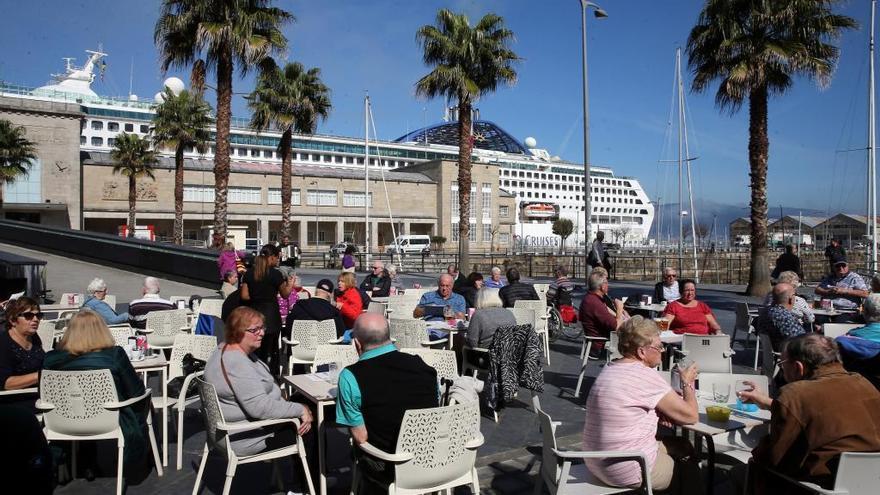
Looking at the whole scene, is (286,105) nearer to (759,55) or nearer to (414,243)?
(759,55)

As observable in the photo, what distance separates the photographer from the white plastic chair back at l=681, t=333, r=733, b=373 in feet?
19.4

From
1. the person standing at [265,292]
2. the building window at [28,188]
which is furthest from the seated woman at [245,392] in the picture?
the building window at [28,188]

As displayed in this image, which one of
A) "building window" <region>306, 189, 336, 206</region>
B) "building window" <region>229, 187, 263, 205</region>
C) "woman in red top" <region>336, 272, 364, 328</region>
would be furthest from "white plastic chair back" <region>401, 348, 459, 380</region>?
"building window" <region>306, 189, 336, 206</region>

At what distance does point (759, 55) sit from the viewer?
15477mm

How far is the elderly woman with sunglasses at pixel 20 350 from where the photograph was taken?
179 inches

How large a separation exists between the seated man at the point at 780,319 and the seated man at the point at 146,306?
304 inches

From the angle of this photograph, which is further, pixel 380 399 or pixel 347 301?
pixel 347 301

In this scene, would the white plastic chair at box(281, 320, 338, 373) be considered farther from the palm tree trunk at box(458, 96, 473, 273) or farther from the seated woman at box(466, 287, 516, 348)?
the palm tree trunk at box(458, 96, 473, 273)

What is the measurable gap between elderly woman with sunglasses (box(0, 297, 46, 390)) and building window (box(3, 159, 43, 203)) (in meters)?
48.2

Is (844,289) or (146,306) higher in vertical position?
(844,289)

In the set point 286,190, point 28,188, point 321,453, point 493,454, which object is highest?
point 28,188

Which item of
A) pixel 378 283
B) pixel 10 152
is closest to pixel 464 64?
pixel 378 283

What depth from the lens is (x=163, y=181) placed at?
50.3 metres

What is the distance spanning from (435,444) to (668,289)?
796cm
